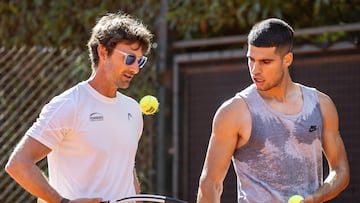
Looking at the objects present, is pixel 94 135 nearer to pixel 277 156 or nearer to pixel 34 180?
pixel 34 180

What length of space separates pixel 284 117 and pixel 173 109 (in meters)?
3.33

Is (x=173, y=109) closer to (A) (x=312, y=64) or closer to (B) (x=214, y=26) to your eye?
(B) (x=214, y=26)

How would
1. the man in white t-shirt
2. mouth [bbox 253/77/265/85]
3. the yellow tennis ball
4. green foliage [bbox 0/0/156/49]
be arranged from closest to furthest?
the yellow tennis ball < the man in white t-shirt < mouth [bbox 253/77/265/85] < green foliage [bbox 0/0/156/49]

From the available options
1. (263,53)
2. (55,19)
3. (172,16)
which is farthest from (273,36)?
(55,19)

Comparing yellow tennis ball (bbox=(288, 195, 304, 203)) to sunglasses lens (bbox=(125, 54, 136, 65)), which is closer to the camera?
yellow tennis ball (bbox=(288, 195, 304, 203))

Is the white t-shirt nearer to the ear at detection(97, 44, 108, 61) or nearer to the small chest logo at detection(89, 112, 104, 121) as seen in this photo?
the small chest logo at detection(89, 112, 104, 121)

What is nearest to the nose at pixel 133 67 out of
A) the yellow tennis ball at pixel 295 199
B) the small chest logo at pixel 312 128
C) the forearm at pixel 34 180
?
the forearm at pixel 34 180

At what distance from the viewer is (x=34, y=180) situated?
14.5 feet

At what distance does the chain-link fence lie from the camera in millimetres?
8109

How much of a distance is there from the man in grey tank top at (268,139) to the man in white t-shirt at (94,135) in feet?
1.58

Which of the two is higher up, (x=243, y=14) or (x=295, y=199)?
(x=243, y=14)

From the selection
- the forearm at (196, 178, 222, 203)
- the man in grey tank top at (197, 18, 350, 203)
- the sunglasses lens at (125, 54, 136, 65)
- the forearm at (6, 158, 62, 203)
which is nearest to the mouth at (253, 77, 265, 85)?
the man in grey tank top at (197, 18, 350, 203)

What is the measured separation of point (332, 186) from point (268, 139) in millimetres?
Result: 415

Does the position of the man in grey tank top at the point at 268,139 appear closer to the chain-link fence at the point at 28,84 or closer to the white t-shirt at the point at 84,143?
the white t-shirt at the point at 84,143
